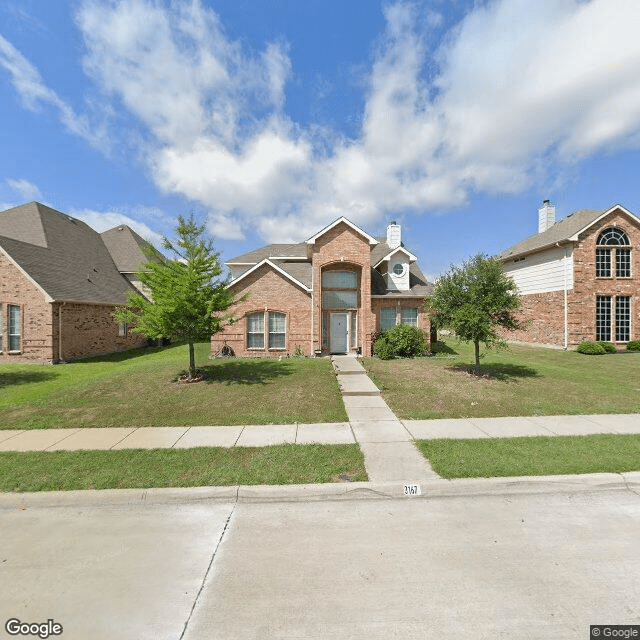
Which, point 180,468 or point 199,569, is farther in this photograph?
point 180,468

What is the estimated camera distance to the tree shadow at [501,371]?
13000 millimetres

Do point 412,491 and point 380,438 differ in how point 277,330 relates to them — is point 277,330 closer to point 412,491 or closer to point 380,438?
point 380,438

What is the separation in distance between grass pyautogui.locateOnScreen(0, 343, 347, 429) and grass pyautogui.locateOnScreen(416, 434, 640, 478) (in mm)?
3065

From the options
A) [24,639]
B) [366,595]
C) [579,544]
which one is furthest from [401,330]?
[24,639]

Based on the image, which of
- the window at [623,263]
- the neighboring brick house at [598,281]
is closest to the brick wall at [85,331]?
the neighboring brick house at [598,281]

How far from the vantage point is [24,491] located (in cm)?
503

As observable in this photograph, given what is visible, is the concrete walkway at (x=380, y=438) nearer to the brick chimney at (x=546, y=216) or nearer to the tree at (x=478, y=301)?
the tree at (x=478, y=301)

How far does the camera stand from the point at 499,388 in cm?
1133

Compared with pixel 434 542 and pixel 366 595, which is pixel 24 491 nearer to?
pixel 366 595

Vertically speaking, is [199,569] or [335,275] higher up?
[335,275]

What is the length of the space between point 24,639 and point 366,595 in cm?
319

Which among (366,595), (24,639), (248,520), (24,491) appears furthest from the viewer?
(24,491)

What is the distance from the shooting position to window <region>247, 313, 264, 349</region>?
18.5 m

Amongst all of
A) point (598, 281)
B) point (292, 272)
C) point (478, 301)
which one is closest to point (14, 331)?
point (292, 272)
